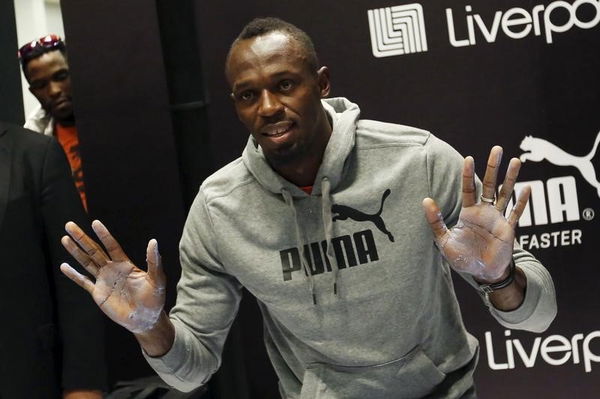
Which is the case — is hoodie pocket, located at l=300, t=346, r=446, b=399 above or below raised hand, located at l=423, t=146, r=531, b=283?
below

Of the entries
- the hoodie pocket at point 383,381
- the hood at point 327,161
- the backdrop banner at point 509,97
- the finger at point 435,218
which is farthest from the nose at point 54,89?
the finger at point 435,218

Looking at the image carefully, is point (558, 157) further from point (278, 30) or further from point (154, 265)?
point (154, 265)

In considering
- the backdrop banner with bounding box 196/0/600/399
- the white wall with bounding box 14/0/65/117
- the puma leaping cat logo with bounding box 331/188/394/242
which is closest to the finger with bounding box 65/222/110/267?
the puma leaping cat logo with bounding box 331/188/394/242

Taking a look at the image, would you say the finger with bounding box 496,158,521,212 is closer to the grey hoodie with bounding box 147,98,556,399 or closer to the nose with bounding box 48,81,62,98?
the grey hoodie with bounding box 147,98,556,399

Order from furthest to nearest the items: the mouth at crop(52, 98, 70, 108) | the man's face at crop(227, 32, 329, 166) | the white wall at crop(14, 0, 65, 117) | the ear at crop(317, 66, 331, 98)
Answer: the white wall at crop(14, 0, 65, 117) < the mouth at crop(52, 98, 70, 108) < the ear at crop(317, 66, 331, 98) < the man's face at crop(227, 32, 329, 166)

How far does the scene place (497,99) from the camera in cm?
329

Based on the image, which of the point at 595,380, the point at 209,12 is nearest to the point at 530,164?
the point at 595,380

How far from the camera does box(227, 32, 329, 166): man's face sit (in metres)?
1.92

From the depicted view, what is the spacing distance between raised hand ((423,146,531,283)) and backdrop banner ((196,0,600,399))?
1628 mm

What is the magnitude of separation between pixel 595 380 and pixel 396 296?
1739 mm

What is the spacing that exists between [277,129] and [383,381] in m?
0.59

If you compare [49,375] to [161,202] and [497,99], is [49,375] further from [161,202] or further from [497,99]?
[497,99]

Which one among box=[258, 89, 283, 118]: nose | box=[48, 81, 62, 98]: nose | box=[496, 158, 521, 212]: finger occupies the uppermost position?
box=[48, 81, 62, 98]: nose

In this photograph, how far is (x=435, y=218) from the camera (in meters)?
1.71
